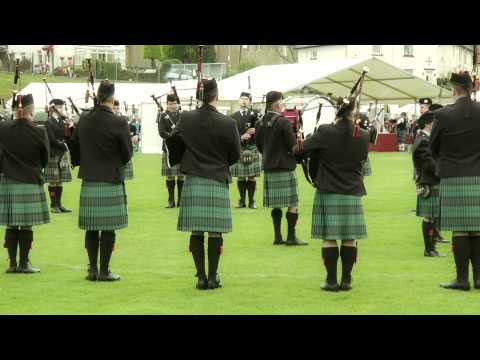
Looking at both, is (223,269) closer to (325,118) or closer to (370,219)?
(370,219)

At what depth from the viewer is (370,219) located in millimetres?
12672

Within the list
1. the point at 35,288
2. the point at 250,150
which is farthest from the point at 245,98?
the point at 35,288

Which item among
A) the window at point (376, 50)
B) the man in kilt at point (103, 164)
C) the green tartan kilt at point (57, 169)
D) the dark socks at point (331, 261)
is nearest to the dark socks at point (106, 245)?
the man in kilt at point (103, 164)

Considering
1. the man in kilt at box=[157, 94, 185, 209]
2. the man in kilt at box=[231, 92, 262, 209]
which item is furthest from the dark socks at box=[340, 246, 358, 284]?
the man in kilt at box=[231, 92, 262, 209]

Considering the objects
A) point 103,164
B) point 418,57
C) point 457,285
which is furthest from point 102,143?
point 418,57

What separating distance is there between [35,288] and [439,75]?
5945 cm

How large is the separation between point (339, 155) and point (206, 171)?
1154 millimetres

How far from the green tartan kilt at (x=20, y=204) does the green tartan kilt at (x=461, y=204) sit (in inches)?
152

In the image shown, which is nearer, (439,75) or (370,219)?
(370,219)

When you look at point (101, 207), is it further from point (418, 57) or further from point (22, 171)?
point (418, 57)

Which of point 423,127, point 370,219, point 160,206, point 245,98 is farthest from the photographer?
point 160,206

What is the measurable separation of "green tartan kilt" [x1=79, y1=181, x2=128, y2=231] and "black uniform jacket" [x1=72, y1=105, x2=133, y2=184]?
0.31ft

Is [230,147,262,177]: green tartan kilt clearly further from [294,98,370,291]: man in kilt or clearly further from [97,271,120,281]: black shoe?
[294,98,370,291]: man in kilt

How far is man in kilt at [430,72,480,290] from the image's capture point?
7121mm
